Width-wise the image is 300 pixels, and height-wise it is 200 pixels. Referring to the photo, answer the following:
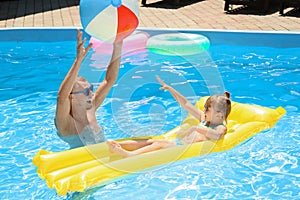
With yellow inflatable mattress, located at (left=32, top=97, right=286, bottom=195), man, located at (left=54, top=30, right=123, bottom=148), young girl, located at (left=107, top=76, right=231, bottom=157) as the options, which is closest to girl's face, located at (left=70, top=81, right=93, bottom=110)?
man, located at (left=54, top=30, right=123, bottom=148)

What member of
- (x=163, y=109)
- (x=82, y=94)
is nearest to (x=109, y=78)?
(x=82, y=94)

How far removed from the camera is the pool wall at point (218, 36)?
7371 mm

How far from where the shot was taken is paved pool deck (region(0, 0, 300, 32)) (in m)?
8.14

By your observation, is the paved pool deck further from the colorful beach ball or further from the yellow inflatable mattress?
the colorful beach ball

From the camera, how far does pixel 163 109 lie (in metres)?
4.36

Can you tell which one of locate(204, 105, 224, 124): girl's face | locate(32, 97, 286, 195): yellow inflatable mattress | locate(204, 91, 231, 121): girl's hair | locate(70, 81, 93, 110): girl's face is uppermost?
locate(70, 81, 93, 110): girl's face

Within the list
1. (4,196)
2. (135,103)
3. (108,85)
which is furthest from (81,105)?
(135,103)

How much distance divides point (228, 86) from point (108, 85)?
8.98 feet

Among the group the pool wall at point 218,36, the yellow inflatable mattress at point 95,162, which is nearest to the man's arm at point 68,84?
the yellow inflatable mattress at point 95,162

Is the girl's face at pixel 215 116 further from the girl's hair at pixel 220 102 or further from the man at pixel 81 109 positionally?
the man at pixel 81 109

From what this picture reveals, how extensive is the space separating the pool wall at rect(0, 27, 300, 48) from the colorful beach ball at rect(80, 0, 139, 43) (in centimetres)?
341

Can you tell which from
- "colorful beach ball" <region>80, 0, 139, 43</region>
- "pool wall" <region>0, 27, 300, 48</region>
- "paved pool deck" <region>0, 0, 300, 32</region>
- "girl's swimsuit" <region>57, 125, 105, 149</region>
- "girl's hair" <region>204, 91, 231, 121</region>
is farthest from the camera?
"paved pool deck" <region>0, 0, 300, 32</region>

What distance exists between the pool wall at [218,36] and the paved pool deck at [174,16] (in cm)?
35

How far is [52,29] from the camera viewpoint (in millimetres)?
7922
